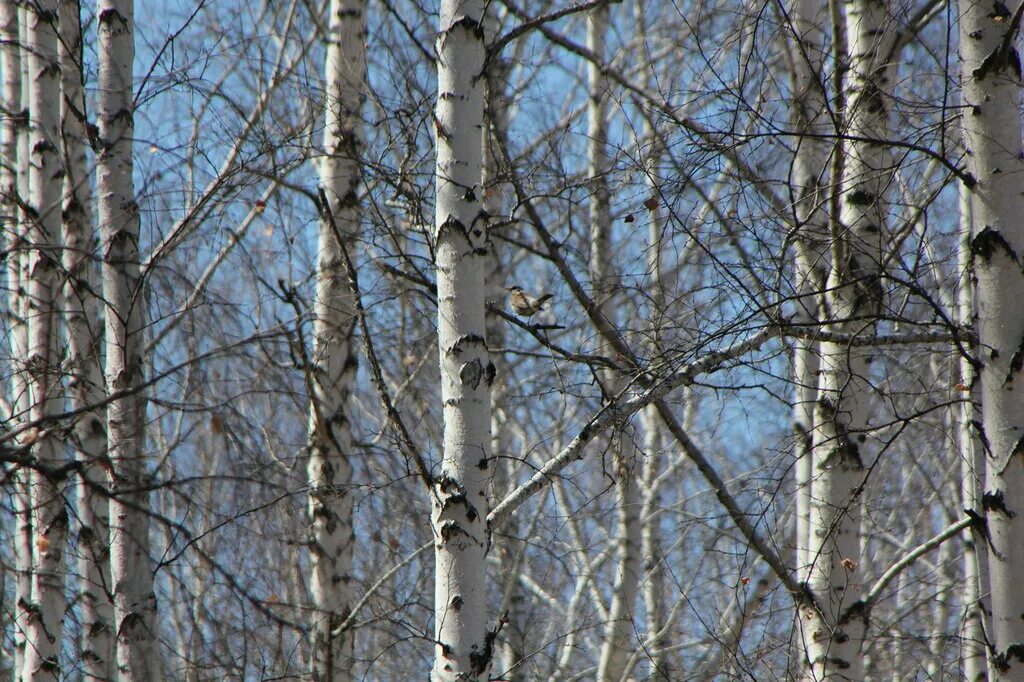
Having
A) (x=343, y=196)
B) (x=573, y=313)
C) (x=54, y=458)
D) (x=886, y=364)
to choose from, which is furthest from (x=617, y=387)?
(x=54, y=458)

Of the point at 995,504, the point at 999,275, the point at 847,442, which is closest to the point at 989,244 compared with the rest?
the point at 999,275

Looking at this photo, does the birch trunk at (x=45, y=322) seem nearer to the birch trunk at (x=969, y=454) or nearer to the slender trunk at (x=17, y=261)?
the slender trunk at (x=17, y=261)

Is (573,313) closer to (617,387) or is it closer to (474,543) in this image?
(617,387)

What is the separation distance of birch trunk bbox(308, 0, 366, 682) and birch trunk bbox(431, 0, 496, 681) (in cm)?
118

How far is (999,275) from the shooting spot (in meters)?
2.83

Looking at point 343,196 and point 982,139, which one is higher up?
point 343,196

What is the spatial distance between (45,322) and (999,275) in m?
3.13

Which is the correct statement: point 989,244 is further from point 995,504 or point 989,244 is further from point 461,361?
point 461,361

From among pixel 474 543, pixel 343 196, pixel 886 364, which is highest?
pixel 343 196

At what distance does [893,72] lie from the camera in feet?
13.1

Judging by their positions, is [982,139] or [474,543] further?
[474,543]

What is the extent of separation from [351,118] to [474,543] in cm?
258

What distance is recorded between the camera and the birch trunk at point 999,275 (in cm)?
273

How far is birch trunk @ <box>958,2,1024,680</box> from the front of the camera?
8.95 ft
